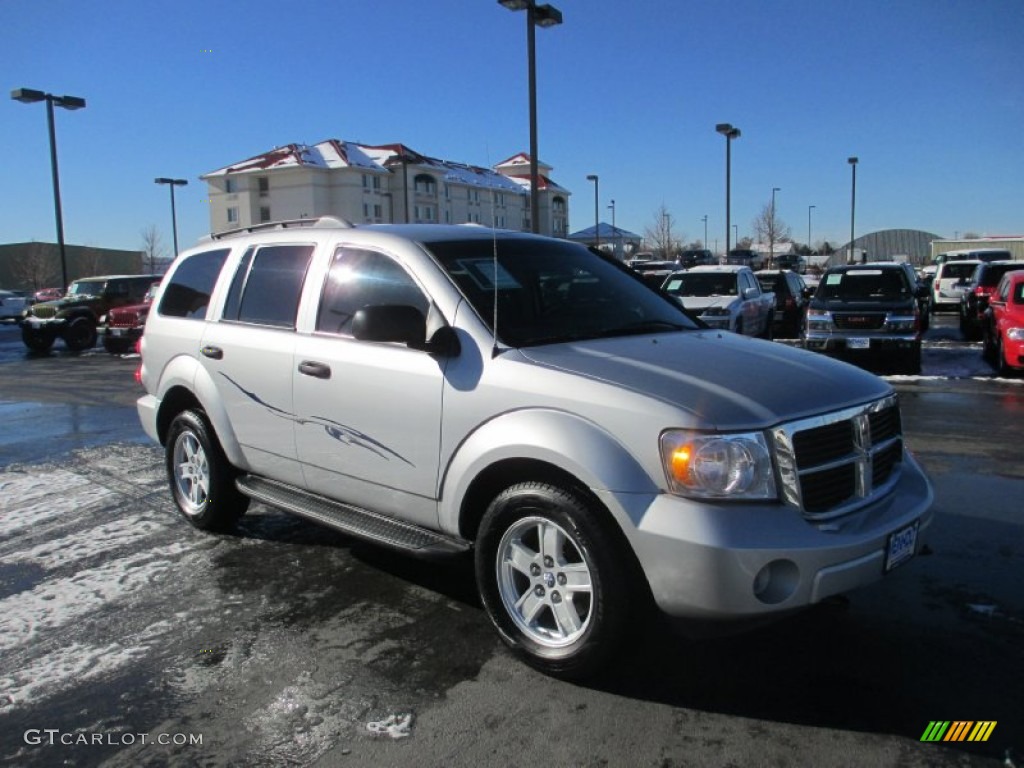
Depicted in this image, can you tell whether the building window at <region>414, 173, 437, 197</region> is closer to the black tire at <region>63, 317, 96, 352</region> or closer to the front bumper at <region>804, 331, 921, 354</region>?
the black tire at <region>63, 317, 96, 352</region>

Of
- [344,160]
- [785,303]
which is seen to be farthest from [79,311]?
[344,160]

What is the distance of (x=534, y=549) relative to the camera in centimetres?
349

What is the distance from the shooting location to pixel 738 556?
286 cm

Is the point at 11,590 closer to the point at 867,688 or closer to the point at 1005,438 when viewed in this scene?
the point at 867,688

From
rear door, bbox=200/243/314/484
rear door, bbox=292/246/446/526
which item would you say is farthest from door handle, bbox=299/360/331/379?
rear door, bbox=200/243/314/484

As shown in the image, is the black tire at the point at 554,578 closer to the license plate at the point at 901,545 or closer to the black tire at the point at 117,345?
the license plate at the point at 901,545

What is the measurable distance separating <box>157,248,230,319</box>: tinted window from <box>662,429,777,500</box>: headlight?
3581 millimetres

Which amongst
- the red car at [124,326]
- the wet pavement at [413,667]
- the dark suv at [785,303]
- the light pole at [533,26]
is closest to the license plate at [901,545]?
the wet pavement at [413,667]

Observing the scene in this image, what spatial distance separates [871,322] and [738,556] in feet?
36.6

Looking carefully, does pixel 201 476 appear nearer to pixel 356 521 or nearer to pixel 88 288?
pixel 356 521

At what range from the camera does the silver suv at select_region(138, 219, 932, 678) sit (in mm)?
2998

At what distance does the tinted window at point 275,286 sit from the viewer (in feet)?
15.3

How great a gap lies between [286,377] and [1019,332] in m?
10.5

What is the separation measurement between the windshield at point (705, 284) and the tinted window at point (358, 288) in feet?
39.6
